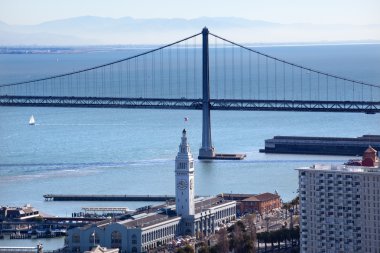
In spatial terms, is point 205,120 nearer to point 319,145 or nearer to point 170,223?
point 319,145

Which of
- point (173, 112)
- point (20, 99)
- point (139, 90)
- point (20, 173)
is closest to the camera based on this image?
point (20, 173)

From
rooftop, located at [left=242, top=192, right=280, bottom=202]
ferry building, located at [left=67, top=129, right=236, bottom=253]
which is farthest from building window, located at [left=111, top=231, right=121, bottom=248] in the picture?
rooftop, located at [left=242, top=192, right=280, bottom=202]

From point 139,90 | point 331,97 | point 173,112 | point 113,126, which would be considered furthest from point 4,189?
point 139,90

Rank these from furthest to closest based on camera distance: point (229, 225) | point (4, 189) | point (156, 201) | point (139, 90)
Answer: point (139, 90)
point (4, 189)
point (156, 201)
point (229, 225)

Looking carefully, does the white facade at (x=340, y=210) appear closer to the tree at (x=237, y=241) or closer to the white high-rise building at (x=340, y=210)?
the white high-rise building at (x=340, y=210)

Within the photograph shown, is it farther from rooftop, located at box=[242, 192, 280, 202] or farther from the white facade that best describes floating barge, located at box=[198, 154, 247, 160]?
the white facade

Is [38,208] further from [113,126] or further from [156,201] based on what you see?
[113,126]

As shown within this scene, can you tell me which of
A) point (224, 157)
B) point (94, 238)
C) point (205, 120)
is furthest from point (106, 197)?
point (205, 120)
